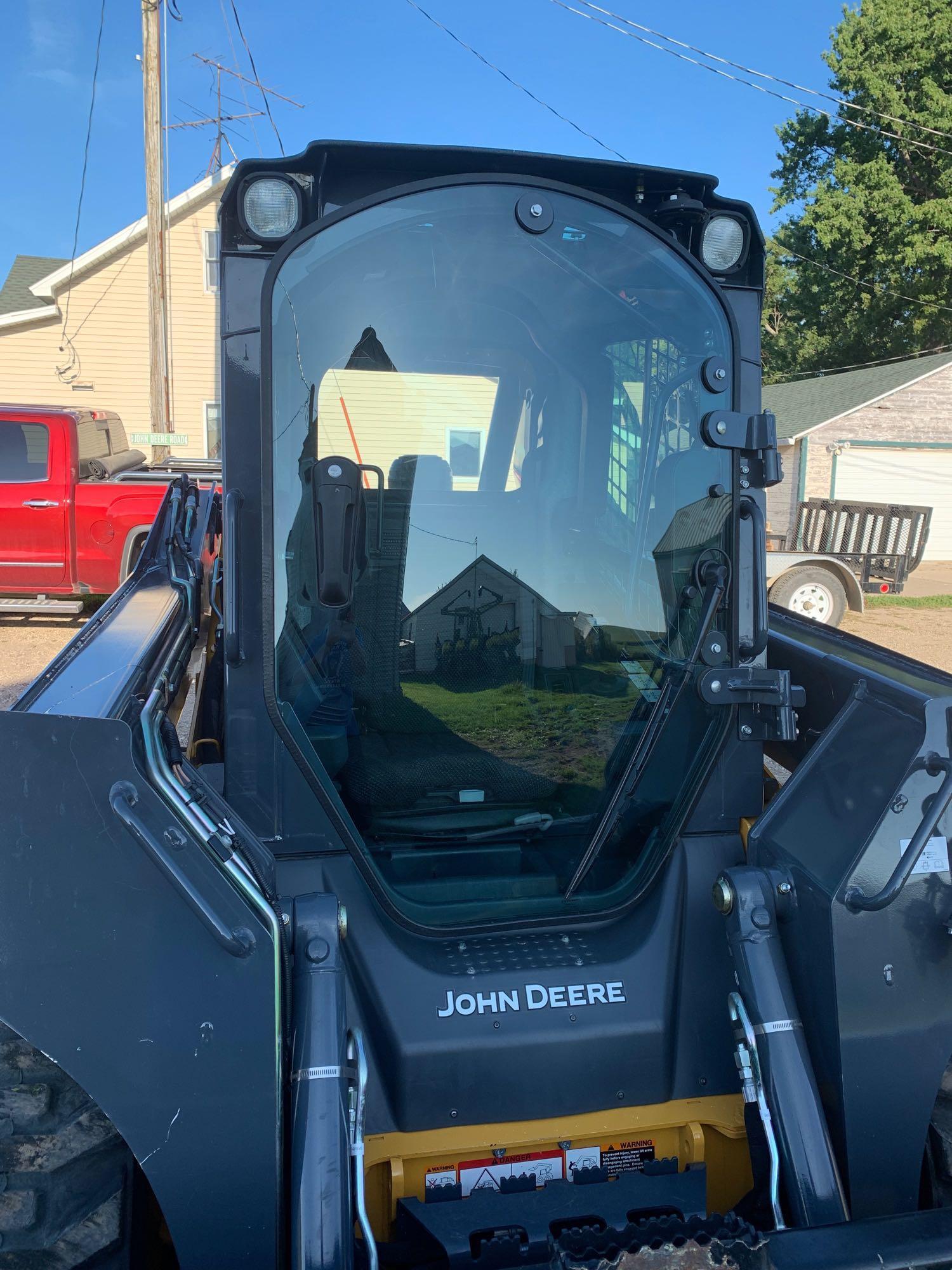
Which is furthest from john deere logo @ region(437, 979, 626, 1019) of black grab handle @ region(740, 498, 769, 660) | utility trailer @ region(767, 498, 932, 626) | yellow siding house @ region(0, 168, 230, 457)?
yellow siding house @ region(0, 168, 230, 457)

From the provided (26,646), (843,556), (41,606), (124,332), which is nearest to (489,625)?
(26,646)

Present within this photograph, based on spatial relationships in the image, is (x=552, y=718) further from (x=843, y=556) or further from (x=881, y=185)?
(x=881, y=185)

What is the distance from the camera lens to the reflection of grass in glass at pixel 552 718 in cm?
247

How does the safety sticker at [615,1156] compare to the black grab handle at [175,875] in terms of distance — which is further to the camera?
the safety sticker at [615,1156]

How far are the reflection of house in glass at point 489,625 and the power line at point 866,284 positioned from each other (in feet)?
112

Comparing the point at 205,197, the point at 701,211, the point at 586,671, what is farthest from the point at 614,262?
the point at 205,197

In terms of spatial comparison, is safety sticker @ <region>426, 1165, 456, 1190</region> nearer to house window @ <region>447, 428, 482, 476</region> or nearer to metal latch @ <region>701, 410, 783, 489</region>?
house window @ <region>447, 428, 482, 476</region>

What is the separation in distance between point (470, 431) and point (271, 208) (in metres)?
0.65

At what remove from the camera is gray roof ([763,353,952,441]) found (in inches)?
965

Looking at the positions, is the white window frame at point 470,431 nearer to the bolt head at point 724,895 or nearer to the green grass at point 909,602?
the bolt head at point 724,895

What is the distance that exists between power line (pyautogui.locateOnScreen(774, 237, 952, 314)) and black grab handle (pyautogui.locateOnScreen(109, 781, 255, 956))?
3525 centimetres

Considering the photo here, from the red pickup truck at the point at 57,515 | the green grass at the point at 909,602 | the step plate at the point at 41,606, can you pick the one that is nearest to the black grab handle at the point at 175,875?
the red pickup truck at the point at 57,515

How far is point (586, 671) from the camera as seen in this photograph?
253 cm

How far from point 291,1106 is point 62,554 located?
10.6 metres
